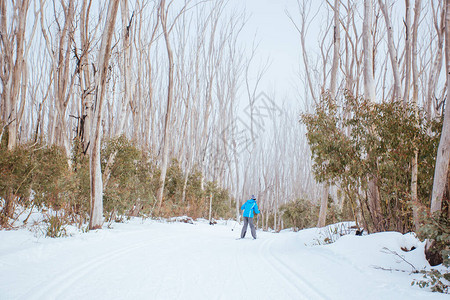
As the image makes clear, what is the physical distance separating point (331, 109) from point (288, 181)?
3552cm

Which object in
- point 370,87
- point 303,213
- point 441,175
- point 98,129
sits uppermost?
point 370,87

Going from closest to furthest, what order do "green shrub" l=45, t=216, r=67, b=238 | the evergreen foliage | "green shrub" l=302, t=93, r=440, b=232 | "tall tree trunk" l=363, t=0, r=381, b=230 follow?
"green shrub" l=302, t=93, r=440, b=232 → "green shrub" l=45, t=216, r=67, b=238 → "tall tree trunk" l=363, t=0, r=381, b=230 → the evergreen foliage

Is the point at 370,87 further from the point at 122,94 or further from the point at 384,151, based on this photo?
the point at 122,94

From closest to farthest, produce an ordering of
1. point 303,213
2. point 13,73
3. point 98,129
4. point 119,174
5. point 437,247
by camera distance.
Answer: point 437,247 < point 98,129 < point 119,174 < point 13,73 < point 303,213

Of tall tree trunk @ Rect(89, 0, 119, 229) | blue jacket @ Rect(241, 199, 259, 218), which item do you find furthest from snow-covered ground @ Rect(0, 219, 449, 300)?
blue jacket @ Rect(241, 199, 259, 218)

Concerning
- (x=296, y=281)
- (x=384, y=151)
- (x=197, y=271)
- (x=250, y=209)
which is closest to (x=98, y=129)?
(x=197, y=271)

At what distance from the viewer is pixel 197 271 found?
4797 mm

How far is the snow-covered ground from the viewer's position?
3645 mm

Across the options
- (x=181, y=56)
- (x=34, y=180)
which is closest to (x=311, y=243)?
(x=34, y=180)

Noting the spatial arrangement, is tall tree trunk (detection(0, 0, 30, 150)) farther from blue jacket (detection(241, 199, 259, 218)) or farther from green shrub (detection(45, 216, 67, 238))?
blue jacket (detection(241, 199, 259, 218))

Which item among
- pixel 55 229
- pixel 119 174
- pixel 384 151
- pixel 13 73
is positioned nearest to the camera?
pixel 384 151

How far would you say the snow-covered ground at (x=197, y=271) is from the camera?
364cm

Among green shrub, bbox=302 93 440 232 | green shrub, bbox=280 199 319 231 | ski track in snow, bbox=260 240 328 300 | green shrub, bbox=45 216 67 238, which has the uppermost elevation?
green shrub, bbox=302 93 440 232

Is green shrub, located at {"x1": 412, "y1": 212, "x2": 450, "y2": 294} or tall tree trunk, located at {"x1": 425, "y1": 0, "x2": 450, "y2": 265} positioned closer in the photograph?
green shrub, located at {"x1": 412, "y1": 212, "x2": 450, "y2": 294}
